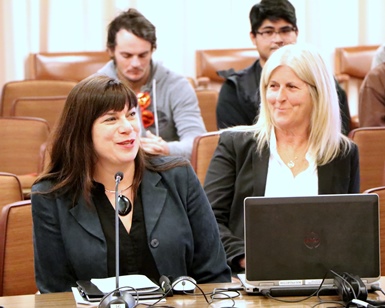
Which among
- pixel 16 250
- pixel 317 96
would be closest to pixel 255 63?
pixel 317 96

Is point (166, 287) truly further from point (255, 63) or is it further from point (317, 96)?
point (255, 63)

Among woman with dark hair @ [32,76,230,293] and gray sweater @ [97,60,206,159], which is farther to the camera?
gray sweater @ [97,60,206,159]

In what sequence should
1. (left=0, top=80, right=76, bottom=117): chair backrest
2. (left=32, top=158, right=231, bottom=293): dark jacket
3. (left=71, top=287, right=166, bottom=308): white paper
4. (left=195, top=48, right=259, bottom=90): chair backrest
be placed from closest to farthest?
1. (left=71, top=287, right=166, bottom=308): white paper
2. (left=32, top=158, right=231, bottom=293): dark jacket
3. (left=0, top=80, right=76, bottom=117): chair backrest
4. (left=195, top=48, right=259, bottom=90): chair backrest

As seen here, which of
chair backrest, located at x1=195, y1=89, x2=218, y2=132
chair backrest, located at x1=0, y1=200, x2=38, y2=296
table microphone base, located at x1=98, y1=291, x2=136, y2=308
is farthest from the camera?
chair backrest, located at x1=195, y1=89, x2=218, y2=132

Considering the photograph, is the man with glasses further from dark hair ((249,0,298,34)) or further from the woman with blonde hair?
the woman with blonde hair

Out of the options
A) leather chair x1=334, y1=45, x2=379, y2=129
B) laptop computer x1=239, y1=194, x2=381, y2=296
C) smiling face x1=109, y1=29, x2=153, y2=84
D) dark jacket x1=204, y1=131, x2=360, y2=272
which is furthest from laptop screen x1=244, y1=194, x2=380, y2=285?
leather chair x1=334, y1=45, x2=379, y2=129

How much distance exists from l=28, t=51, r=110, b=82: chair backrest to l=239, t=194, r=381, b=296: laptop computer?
4.36m

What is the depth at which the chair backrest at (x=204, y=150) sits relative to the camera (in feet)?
11.7

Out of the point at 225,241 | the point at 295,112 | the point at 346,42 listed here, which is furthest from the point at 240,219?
the point at 346,42

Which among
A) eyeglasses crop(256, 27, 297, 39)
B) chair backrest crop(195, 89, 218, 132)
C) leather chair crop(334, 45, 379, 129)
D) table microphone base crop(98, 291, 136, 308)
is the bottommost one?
table microphone base crop(98, 291, 136, 308)

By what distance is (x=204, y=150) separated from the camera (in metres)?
3.58

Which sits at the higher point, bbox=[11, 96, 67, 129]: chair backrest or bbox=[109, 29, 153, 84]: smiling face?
bbox=[109, 29, 153, 84]: smiling face

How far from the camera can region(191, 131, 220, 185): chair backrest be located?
3.57 meters

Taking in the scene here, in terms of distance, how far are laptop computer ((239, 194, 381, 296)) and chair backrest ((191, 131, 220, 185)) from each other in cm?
128
